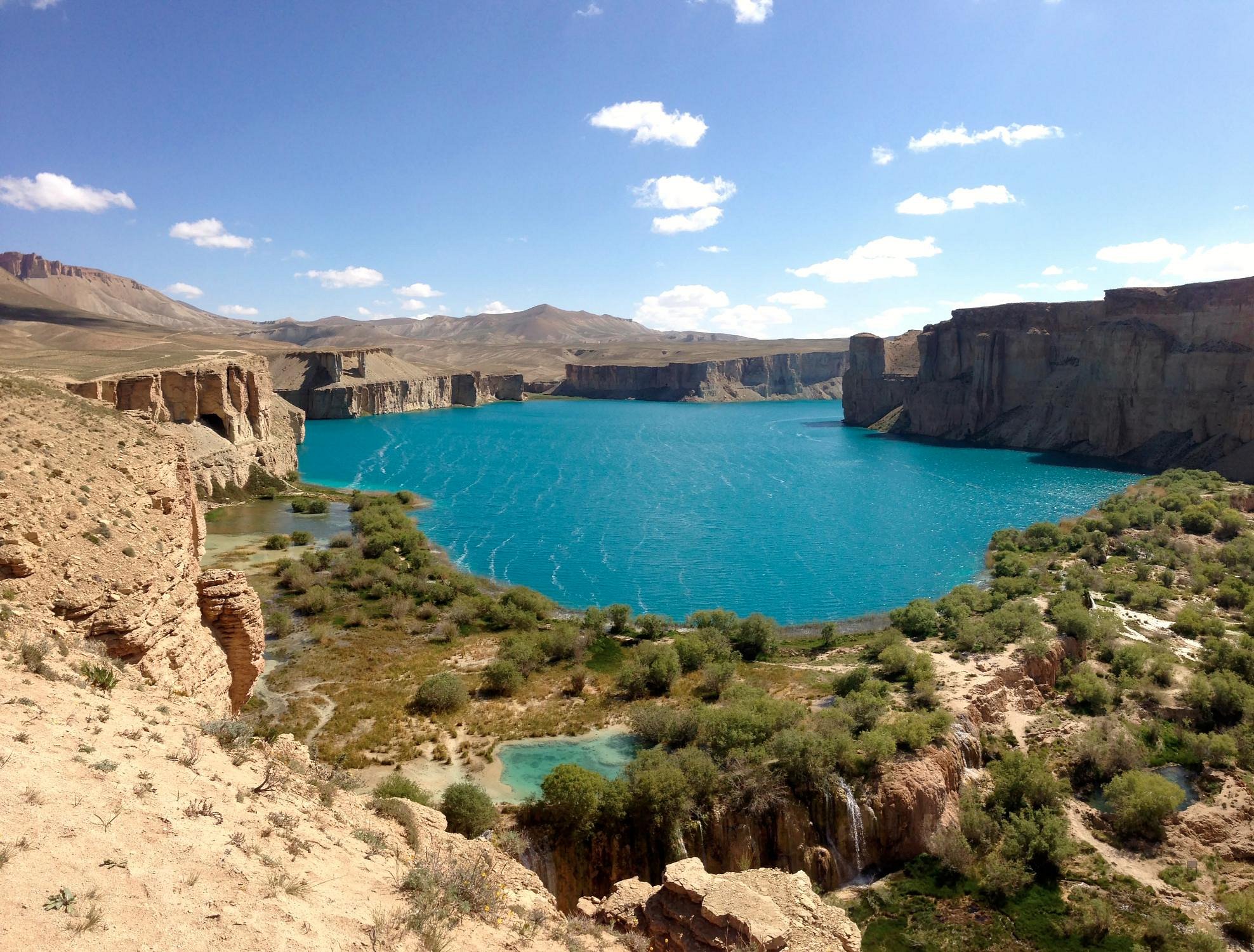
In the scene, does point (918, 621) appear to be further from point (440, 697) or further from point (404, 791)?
point (404, 791)

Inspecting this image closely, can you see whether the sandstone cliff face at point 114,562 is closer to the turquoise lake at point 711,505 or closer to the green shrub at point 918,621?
the turquoise lake at point 711,505

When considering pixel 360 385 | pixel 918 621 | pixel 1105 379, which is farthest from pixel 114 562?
pixel 360 385

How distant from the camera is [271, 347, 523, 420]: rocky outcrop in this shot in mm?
122812

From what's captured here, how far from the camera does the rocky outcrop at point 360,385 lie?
12281 centimetres

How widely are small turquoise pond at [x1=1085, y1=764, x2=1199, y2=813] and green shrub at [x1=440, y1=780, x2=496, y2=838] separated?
16918 millimetres

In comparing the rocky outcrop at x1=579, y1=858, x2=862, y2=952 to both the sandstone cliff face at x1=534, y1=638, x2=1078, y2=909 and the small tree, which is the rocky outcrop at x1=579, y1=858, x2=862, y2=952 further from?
the small tree

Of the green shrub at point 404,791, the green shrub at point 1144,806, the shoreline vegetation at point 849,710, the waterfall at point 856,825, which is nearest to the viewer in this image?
the green shrub at point 404,791

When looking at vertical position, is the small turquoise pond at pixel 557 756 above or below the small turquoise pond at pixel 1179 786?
above

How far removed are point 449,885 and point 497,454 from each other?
80.4 meters

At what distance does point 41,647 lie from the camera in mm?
9703

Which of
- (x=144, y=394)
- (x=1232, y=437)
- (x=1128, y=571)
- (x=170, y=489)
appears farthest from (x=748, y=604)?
(x=1232, y=437)

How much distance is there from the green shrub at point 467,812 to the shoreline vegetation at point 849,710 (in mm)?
76

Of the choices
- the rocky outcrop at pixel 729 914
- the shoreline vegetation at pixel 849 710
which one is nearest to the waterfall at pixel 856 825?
the shoreline vegetation at pixel 849 710

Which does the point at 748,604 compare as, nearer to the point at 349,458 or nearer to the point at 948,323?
the point at 349,458
